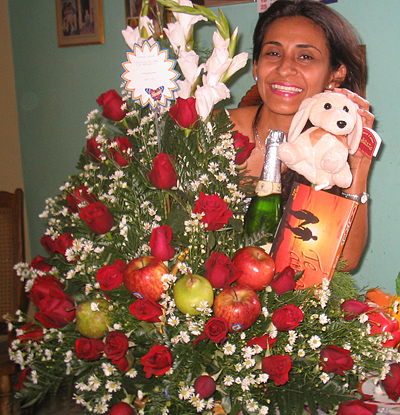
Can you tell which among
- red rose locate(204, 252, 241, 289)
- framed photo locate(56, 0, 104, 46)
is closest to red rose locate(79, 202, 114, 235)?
red rose locate(204, 252, 241, 289)

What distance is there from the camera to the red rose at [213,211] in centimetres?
72

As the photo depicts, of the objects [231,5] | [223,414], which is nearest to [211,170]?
[223,414]

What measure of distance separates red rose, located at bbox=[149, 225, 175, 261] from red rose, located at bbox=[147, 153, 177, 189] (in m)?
0.09

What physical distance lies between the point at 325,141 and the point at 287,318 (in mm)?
349

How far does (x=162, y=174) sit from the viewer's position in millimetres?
756

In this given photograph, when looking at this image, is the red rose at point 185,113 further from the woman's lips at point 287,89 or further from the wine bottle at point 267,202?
the woman's lips at point 287,89

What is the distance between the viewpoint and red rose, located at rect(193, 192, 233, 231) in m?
0.72

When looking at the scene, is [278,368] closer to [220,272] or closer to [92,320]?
[220,272]

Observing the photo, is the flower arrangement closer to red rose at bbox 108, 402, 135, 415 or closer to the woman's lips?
red rose at bbox 108, 402, 135, 415

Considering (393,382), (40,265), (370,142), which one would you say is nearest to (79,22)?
(40,265)

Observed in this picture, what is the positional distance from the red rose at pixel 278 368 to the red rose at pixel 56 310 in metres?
0.34

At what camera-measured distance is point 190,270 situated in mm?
702

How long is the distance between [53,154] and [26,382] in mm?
1829

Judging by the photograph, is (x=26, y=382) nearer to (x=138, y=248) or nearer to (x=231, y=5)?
(x=138, y=248)
